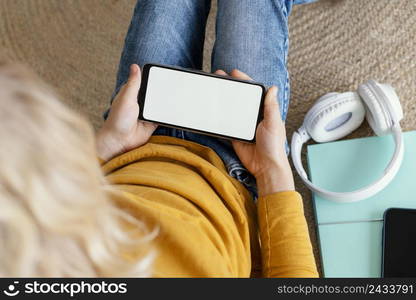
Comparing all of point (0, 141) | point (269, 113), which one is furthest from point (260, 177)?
point (0, 141)

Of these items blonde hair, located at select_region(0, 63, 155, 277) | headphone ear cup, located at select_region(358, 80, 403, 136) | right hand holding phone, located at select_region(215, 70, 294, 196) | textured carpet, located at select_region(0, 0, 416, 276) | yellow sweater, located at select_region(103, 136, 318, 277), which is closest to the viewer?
blonde hair, located at select_region(0, 63, 155, 277)

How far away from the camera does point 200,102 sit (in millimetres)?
607

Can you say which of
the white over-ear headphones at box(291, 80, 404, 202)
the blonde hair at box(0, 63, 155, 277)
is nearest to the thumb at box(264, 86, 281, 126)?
the white over-ear headphones at box(291, 80, 404, 202)

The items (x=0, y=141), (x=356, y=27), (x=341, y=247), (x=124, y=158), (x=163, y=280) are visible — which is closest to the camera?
(x=0, y=141)

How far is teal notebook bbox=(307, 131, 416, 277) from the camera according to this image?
67 centimetres

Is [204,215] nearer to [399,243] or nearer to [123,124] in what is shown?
[123,124]

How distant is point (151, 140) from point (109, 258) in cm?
26

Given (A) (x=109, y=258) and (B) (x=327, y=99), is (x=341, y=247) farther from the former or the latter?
(A) (x=109, y=258)

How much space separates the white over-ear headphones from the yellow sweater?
16cm

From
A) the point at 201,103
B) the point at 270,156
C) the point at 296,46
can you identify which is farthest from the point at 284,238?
the point at 296,46

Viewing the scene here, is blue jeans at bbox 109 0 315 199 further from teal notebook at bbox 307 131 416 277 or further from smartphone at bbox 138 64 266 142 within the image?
teal notebook at bbox 307 131 416 277

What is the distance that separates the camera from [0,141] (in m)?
0.30

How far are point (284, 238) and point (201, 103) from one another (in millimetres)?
209

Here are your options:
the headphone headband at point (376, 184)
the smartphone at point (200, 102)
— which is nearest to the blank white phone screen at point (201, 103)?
the smartphone at point (200, 102)
